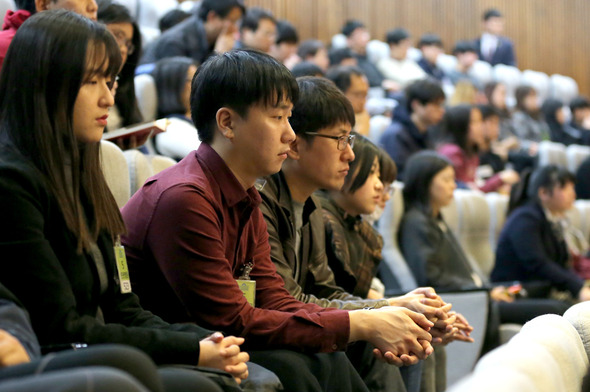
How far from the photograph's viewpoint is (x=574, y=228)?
13.7 feet

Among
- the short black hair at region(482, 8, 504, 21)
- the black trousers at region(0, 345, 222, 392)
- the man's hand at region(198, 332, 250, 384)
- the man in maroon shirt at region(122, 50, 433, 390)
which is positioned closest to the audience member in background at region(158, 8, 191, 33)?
the man in maroon shirt at region(122, 50, 433, 390)

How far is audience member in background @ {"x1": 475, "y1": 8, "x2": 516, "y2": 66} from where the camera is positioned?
816 centimetres

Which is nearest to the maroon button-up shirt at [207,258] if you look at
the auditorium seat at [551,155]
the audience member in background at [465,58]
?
the auditorium seat at [551,155]

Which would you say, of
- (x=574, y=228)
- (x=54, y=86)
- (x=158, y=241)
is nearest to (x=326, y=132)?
(x=158, y=241)

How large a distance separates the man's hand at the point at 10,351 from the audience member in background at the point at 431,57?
626 cm

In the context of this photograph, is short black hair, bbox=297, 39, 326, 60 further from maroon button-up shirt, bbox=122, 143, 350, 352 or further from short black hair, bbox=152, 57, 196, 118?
maroon button-up shirt, bbox=122, 143, 350, 352

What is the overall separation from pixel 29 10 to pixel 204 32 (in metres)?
1.64

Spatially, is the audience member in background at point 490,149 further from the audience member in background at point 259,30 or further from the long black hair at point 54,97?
the long black hair at point 54,97

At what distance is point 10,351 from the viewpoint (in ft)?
3.27

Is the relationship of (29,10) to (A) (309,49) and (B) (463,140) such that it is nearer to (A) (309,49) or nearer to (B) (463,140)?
(B) (463,140)

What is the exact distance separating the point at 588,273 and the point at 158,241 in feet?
9.56

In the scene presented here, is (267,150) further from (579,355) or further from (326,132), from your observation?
(579,355)

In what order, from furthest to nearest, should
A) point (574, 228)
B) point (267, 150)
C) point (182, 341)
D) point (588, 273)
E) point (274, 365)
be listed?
point (574, 228), point (588, 273), point (267, 150), point (274, 365), point (182, 341)

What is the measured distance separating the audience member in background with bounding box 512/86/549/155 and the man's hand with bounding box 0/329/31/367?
553 cm
